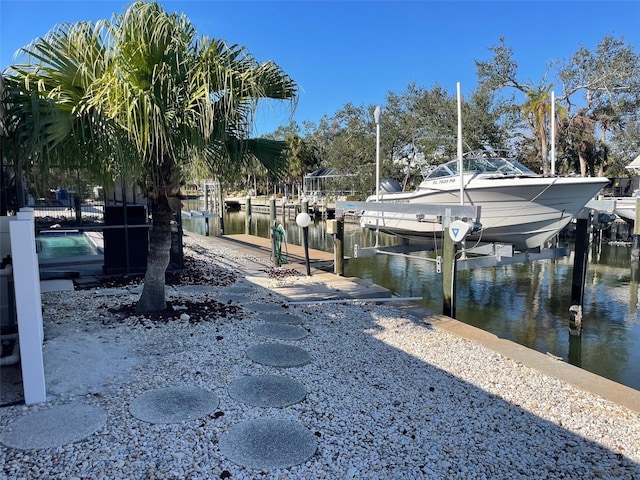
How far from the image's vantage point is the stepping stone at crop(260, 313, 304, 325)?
6.04 metres

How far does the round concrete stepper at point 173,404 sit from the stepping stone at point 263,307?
2.83 meters

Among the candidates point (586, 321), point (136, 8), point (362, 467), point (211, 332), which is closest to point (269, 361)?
point (211, 332)

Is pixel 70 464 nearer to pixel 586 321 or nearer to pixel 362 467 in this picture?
pixel 362 467

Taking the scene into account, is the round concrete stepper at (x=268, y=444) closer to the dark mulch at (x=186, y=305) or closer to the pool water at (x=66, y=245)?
the dark mulch at (x=186, y=305)

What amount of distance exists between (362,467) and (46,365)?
298 centimetres

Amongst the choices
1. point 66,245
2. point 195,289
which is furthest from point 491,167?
point 66,245

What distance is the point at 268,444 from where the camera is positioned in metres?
3.00

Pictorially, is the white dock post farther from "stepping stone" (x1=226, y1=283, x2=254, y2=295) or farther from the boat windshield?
the boat windshield

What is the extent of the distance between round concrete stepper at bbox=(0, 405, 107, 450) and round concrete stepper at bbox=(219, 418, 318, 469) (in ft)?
3.02

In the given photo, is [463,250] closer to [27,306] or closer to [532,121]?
[27,306]

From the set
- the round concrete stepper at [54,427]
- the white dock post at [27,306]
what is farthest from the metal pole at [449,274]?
the white dock post at [27,306]

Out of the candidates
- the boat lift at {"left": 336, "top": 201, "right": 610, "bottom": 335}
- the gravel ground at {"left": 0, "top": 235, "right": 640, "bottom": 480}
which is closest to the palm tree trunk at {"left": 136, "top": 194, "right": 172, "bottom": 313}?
the gravel ground at {"left": 0, "top": 235, "right": 640, "bottom": 480}

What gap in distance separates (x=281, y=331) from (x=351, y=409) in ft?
6.85

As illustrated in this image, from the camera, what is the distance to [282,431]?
3.18 m
